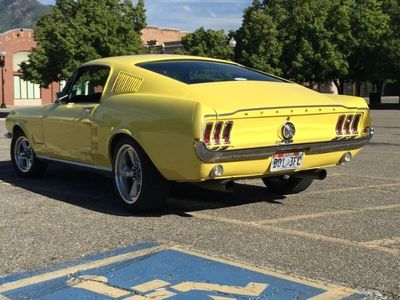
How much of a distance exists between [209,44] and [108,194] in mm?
36434

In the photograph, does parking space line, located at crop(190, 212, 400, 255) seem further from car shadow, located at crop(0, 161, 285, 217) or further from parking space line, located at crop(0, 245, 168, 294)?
parking space line, located at crop(0, 245, 168, 294)

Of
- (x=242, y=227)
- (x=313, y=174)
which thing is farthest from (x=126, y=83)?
(x=313, y=174)

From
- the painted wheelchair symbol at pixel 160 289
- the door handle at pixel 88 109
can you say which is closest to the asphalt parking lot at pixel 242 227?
the painted wheelchair symbol at pixel 160 289

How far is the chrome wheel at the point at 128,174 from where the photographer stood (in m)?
6.24

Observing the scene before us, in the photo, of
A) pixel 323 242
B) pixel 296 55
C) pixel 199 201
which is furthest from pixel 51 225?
pixel 296 55

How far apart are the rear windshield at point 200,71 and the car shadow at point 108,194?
142cm

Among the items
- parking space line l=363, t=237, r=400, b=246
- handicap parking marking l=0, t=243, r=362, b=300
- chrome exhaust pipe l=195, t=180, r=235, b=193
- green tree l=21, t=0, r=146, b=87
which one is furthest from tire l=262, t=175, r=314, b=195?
green tree l=21, t=0, r=146, b=87

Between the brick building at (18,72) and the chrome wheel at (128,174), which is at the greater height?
the brick building at (18,72)

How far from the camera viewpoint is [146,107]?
19.5 ft

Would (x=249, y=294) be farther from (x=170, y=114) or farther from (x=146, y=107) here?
(x=146, y=107)

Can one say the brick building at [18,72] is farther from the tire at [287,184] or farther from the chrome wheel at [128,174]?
the chrome wheel at [128,174]

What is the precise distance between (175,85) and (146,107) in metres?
0.38

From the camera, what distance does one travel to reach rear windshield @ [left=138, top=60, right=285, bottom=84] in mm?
6395

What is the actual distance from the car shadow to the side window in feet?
3.08
